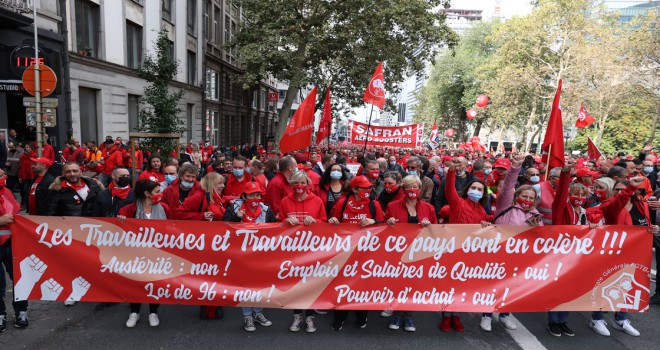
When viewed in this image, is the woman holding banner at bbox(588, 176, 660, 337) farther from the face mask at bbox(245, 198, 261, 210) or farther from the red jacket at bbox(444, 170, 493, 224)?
the face mask at bbox(245, 198, 261, 210)

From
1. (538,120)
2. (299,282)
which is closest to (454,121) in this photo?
(538,120)

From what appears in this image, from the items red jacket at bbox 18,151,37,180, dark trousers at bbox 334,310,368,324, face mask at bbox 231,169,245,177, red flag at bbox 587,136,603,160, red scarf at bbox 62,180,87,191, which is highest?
red flag at bbox 587,136,603,160

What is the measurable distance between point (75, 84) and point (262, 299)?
14394 millimetres

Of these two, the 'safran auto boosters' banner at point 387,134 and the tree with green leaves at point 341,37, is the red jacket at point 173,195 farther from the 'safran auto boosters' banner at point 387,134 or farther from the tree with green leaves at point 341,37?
the tree with green leaves at point 341,37

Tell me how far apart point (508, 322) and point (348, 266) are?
196 centimetres

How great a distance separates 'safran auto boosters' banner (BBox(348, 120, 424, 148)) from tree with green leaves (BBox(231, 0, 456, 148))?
796 centimetres

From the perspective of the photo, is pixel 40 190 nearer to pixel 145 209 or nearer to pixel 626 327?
pixel 145 209

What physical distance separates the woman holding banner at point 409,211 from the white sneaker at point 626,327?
2335 mm

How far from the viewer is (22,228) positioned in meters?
4.19

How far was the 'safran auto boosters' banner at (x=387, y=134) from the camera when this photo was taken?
1425 centimetres

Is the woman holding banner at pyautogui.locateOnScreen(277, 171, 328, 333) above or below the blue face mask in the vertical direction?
below

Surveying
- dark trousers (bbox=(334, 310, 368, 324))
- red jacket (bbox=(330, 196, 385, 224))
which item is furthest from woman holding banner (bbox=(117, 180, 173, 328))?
red jacket (bbox=(330, 196, 385, 224))

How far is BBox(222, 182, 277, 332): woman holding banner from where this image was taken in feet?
14.8

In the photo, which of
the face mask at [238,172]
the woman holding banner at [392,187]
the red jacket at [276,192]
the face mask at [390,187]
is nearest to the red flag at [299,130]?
the red jacket at [276,192]
